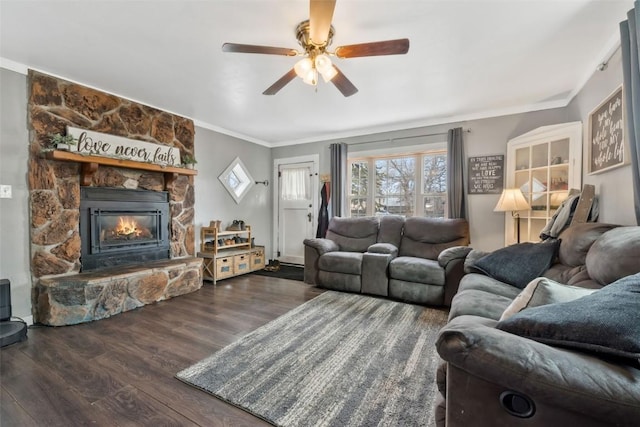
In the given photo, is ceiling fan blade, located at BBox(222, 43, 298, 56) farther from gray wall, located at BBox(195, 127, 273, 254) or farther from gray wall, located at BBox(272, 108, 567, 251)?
gray wall, located at BBox(272, 108, 567, 251)

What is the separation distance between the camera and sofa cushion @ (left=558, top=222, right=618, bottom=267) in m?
1.81

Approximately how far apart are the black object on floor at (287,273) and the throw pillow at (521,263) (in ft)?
8.44

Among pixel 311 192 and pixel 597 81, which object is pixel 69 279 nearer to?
pixel 311 192

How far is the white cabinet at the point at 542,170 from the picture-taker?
111 inches

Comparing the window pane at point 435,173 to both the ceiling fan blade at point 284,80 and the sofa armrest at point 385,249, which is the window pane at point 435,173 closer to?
the sofa armrest at point 385,249

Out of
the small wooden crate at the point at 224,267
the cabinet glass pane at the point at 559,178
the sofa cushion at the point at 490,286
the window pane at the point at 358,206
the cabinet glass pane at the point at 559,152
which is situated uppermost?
the cabinet glass pane at the point at 559,152

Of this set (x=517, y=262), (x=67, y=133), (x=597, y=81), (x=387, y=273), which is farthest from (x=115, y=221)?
(x=597, y=81)

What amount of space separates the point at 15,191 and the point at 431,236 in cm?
441

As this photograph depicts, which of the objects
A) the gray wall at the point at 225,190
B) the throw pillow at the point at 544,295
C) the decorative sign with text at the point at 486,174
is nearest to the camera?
the throw pillow at the point at 544,295

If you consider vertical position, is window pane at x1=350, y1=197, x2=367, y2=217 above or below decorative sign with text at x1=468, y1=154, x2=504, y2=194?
below

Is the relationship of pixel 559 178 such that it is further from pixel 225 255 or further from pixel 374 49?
pixel 225 255

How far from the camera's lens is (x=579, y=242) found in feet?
6.23

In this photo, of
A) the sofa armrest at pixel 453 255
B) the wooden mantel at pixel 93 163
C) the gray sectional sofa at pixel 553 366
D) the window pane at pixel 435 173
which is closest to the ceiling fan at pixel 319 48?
the gray sectional sofa at pixel 553 366

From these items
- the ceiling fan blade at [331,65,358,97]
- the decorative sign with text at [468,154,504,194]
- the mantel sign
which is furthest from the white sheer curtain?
the ceiling fan blade at [331,65,358,97]
